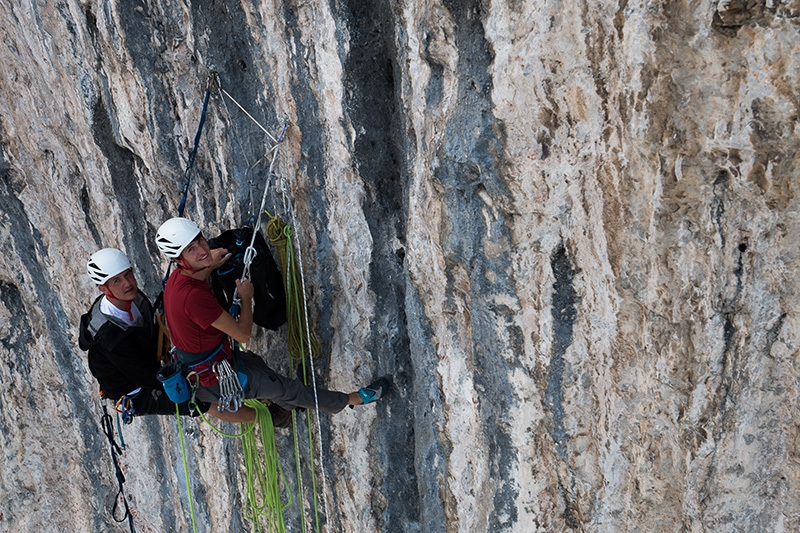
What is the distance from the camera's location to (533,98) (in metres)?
3.06

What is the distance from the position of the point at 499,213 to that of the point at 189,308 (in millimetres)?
1734

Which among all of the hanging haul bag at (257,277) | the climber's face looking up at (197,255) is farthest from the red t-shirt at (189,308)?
the hanging haul bag at (257,277)

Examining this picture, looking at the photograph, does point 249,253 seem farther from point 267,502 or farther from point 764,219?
point 764,219

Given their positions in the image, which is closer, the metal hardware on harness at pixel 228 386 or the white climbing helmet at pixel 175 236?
the white climbing helmet at pixel 175 236

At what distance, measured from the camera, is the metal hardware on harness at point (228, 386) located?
4.35 metres

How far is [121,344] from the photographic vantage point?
177 inches

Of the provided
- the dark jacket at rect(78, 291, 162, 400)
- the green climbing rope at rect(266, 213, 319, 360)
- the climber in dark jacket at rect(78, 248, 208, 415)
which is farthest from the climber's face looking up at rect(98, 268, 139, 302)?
the green climbing rope at rect(266, 213, 319, 360)

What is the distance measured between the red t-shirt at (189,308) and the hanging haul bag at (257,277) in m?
0.33

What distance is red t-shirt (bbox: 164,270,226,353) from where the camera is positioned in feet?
13.1

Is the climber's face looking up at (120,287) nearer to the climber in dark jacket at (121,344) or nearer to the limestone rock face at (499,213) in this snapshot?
the climber in dark jacket at (121,344)

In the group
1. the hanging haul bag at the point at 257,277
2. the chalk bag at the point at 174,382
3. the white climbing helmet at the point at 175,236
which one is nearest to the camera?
the white climbing helmet at the point at 175,236

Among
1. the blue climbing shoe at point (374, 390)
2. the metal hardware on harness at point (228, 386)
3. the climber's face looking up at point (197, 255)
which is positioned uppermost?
the climber's face looking up at point (197, 255)

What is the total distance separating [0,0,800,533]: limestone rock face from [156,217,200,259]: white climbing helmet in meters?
0.79

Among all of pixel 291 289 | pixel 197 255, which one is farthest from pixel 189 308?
pixel 291 289
